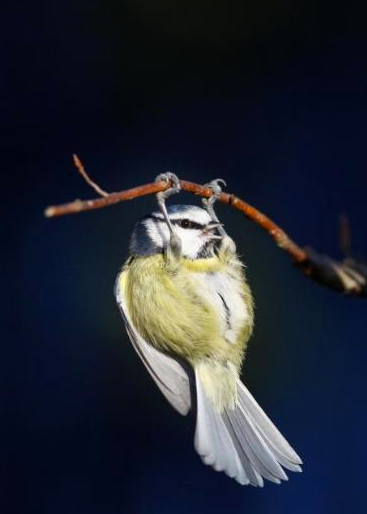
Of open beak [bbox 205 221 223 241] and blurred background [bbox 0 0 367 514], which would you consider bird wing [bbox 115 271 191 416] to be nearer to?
open beak [bbox 205 221 223 241]

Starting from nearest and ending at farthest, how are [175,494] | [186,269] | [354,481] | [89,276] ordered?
[186,269], [354,481], [175,494], [89,276]

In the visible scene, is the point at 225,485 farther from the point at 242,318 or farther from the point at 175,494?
the point at 242,318

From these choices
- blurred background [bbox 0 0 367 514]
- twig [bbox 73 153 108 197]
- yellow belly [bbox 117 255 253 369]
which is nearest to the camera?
twig [bbox 73 153 108 197]

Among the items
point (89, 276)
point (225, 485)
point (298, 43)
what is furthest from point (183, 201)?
point (225, 485)

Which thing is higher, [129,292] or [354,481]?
[129,292]

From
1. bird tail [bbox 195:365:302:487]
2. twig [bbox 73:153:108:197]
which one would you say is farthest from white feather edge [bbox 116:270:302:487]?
twig [bbox 73:153:108:197]

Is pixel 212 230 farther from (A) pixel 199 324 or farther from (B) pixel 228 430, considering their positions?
(B) pixel 228 430

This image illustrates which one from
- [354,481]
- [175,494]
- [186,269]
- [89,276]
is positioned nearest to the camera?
[186,269]
